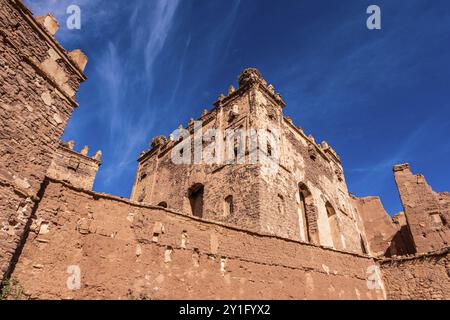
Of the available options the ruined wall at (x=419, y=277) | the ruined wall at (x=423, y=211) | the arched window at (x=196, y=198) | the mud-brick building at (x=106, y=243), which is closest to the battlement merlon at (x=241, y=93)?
the arched window at (x=196, y=198)

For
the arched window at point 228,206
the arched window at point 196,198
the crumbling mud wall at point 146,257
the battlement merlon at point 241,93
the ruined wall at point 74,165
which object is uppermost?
the battlement merlon at point 241,93

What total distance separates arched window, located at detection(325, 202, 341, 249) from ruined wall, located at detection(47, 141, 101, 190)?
1599cm

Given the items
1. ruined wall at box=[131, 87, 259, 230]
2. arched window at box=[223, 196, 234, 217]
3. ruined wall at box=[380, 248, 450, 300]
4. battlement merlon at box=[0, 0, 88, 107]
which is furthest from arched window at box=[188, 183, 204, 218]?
battlement merlon at box=[0, 0, 88, 107]

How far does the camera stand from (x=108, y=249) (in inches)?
198

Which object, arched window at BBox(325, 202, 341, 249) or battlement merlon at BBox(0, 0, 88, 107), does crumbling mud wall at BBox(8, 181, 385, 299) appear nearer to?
battlement merlon at BBox(0, 0, 88, 107)

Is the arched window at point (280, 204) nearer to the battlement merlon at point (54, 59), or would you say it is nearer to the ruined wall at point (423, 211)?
the ruined wall at point (423, 211)

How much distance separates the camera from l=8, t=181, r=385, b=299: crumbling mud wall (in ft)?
14.8

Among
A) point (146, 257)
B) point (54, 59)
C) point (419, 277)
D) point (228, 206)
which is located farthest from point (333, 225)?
point (54, 59)

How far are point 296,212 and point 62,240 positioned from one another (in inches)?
465

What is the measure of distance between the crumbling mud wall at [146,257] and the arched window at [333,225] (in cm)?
1096

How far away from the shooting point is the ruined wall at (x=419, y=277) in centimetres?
845

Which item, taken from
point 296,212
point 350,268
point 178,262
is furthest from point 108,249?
point 296,212

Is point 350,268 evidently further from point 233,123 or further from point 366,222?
point 366,222
